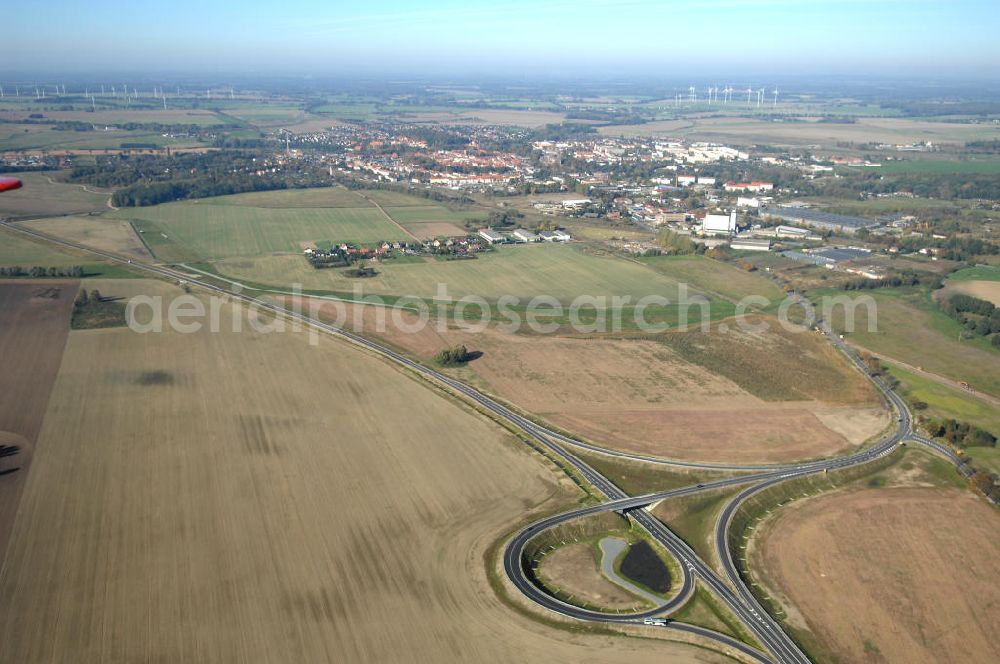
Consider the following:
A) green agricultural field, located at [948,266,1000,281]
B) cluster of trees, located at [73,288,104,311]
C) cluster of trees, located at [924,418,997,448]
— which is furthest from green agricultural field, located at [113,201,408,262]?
green agricultural field, located at [948,266,1000,281]

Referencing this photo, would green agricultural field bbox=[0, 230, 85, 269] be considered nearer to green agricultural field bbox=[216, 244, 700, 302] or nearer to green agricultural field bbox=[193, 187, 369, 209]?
green agricultural field bbox=[216, 244, 700, 302]

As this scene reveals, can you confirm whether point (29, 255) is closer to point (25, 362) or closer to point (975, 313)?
point (25, 362)

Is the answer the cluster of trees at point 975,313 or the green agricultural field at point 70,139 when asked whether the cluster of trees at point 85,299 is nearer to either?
the cluster of trees at point 975,313

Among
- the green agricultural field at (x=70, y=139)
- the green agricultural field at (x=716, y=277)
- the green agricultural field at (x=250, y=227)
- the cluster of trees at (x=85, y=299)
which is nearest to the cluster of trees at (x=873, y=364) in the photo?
the green agricultural field at (x=716, y=277)

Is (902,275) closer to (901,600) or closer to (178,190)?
(901,600)

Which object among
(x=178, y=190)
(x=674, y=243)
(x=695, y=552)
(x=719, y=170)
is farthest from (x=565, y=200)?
(x=695, y=552)

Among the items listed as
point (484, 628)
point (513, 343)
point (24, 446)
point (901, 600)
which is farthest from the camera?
point (513, 343)
